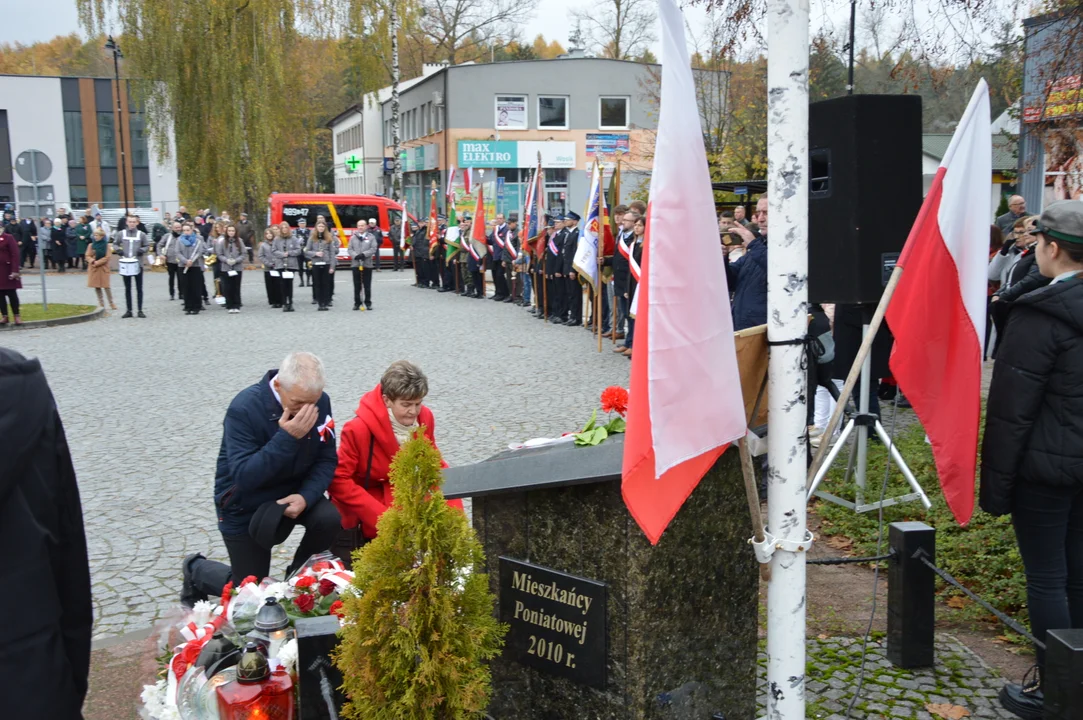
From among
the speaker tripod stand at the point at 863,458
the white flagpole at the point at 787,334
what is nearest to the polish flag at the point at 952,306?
the white flagpole at the point at 787,334

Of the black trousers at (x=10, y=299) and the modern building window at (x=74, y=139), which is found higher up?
the modern building window at (x=74, y=139)

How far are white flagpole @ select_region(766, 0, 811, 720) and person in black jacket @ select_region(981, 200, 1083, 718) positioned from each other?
1295 millimetres

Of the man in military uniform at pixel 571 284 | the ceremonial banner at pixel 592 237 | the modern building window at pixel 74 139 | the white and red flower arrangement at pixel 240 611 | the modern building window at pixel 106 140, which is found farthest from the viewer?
the modern building window at pixel 106 140

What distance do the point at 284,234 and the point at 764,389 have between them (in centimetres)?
1975

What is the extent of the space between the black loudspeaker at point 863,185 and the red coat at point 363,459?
118 inches

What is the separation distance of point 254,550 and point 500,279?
19449mm

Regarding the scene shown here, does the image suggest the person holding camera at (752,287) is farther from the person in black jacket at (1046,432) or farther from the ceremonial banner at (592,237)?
the ceremonial banner at (592,237)

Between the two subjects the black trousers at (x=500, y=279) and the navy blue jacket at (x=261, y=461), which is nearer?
the navy blue jacket at (x=261, y=461)

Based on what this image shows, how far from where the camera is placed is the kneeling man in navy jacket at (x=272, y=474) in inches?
176

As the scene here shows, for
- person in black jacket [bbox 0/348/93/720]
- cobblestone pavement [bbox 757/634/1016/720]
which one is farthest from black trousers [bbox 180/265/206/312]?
person in black jacket [bbox 0/348/93/720]

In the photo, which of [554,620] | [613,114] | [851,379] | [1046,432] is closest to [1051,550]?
[1046,432]

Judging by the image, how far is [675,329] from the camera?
8.37 ft

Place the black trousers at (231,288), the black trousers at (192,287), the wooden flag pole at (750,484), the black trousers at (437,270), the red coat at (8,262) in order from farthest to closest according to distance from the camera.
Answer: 1. the black trousers at (437,270)
2. the black trousers at (231,288)
3. the black trousers at (192,287)
4. the red coat at (8,262)
5. the wooden flag pole at (750,484)

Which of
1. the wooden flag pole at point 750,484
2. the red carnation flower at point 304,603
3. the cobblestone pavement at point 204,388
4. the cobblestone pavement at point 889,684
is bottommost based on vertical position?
the cobblestone pavement at point 889,684
